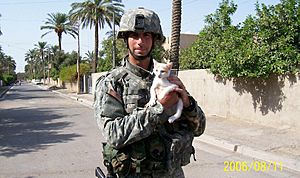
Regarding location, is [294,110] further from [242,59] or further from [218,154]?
[218,154]

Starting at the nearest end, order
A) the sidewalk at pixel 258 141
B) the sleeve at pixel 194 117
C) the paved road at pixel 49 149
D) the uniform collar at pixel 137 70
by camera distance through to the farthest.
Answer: the sleeve at pixel 194 117, the uniform collar at pixel 137 70, the paved road at pixel 49 149, the sidewalk at pixel 258 141

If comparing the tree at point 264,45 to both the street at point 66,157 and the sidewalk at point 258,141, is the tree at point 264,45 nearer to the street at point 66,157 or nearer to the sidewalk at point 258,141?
the sidewalk at point 258,141

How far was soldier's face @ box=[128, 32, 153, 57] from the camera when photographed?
1745mm

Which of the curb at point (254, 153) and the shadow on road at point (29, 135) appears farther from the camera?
the shadow on road at point (29, 135)

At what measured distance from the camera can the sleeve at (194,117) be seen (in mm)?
1689

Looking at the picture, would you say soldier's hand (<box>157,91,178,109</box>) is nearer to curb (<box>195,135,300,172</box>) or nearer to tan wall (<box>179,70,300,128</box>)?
curb (<box>195,135,300,172</box>)

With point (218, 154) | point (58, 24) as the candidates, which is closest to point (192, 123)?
point (218, 154)

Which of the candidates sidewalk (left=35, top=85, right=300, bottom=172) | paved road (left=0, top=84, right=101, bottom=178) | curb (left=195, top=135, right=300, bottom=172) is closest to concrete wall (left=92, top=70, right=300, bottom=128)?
sidewalk (left=35, top=85, right=300, bottom=172)

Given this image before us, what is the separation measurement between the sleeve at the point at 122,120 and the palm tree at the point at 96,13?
26.4m

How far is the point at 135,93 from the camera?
174cm

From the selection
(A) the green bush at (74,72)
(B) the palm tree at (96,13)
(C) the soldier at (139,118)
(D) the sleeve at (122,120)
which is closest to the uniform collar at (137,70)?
(C) the soldier at (139,118)

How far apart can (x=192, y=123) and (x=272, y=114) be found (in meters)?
7.65

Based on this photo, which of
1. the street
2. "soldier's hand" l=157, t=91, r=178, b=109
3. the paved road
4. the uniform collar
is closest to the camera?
"soldier's hand" l=157, t=91, r=178, b=109

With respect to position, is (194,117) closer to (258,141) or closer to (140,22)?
(140,22)
